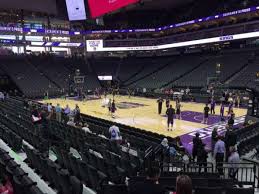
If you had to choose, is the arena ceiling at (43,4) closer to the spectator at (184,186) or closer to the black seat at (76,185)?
the black seat at (76,185)

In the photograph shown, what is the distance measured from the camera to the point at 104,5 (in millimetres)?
25312

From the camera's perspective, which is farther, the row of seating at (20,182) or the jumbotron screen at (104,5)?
the jumbotron screen at (104,5)

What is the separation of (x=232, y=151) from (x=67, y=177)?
5748 millimetres

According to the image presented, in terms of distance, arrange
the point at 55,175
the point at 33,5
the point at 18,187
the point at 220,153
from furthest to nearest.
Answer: the point at 33,5 → the point at 220,153 → the point at 55,175 → the point at 18,187

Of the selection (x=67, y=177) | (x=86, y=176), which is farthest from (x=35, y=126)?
(x=67, y=177)

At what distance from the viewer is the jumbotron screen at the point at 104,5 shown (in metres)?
23.8

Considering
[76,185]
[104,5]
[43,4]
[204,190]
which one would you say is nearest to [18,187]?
[76,185]

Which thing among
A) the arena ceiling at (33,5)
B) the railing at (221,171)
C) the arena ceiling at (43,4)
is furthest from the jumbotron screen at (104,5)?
the arena ceiling at (33,5)

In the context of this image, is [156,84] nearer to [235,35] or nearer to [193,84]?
[193,84]

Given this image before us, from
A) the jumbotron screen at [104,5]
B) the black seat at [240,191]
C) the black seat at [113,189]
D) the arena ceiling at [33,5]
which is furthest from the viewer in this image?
the arena ceiling at [33,5]

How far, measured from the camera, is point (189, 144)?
1497 cm

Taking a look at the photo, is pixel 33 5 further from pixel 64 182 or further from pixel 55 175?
pixel 64 182

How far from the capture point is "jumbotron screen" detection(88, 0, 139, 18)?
23.8 meters

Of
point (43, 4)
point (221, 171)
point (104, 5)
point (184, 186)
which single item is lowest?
point (221, 171)
